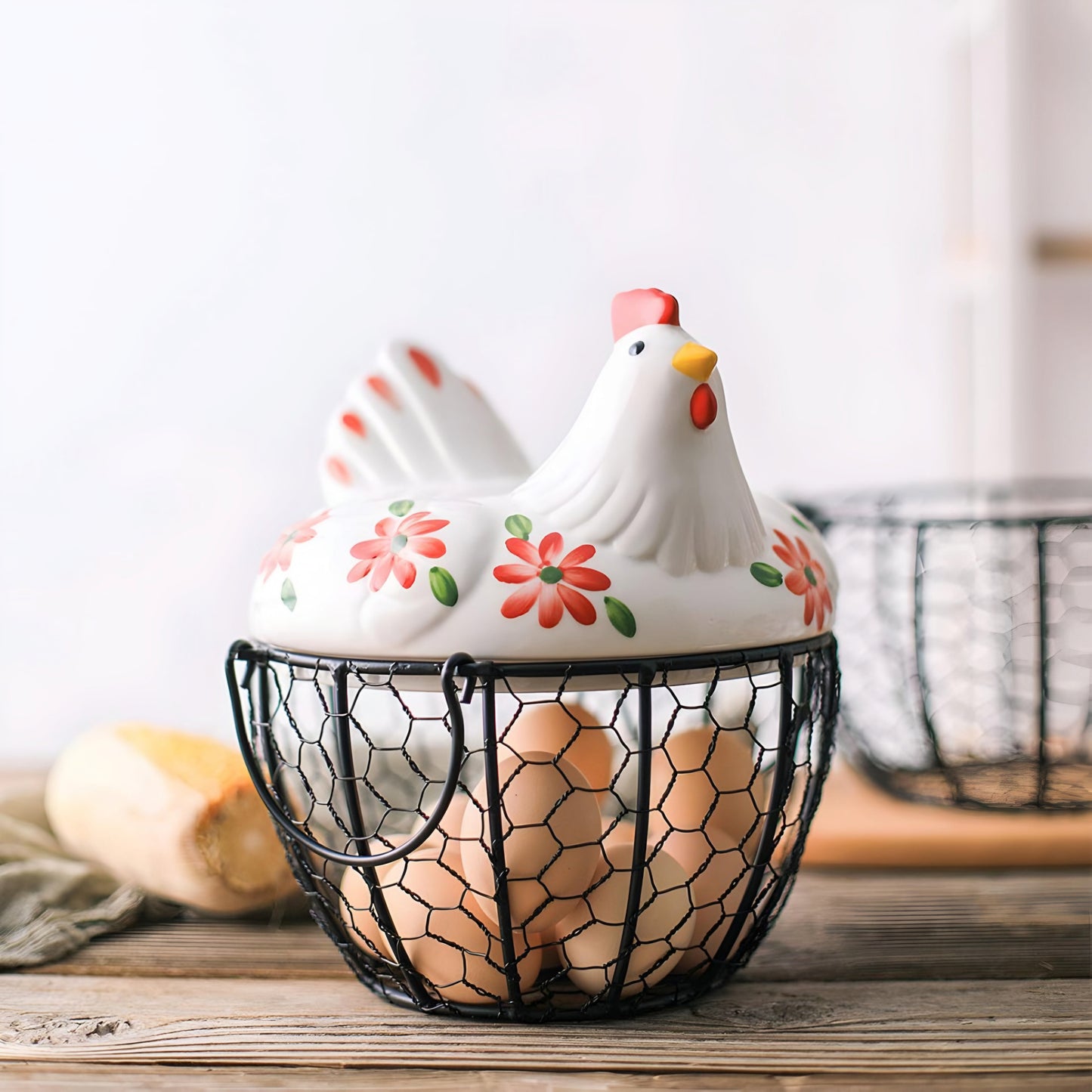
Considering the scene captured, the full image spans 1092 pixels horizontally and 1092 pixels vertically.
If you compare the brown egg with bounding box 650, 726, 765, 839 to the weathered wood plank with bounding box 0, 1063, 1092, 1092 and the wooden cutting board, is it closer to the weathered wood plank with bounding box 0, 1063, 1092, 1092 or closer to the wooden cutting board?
the weathered wood plank with bounding box 0, 1063, 1092, 1092

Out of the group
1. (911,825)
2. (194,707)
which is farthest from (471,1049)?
(194,707)

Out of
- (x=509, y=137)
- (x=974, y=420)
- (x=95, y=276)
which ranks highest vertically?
(x=509, y=137)

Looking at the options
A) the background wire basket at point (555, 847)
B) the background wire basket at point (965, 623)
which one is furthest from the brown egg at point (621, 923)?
the background wire basket at point (965, 623)

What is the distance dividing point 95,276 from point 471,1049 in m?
0.88

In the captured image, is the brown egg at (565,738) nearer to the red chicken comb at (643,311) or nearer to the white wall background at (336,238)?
the red chicken comb at (643,311)

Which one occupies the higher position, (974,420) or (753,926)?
(974,420)

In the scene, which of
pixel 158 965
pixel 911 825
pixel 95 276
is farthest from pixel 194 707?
pixel 911 825

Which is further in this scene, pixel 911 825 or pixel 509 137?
pixel 509 137

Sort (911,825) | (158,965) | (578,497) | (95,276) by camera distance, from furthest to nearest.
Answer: (95,276), (911,825), (158,965), (578,497)

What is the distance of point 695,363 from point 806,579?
0.11 metres

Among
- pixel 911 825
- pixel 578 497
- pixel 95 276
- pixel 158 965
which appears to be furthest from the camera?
pixel 95 276

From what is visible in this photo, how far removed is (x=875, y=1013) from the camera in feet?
1.72

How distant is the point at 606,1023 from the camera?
0.50m

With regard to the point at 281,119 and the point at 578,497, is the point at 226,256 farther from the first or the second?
the point at 578,497
